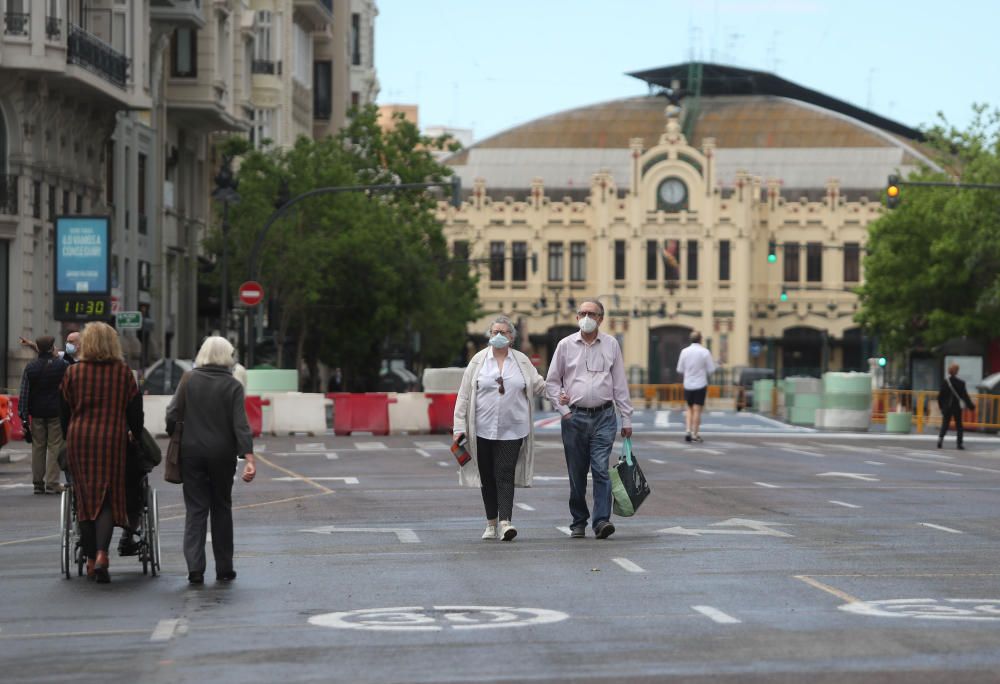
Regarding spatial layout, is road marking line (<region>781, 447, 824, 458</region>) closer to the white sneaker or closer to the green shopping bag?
the green shopping bag

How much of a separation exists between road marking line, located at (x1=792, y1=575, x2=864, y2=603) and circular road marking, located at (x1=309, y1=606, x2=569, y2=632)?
70.4 inches

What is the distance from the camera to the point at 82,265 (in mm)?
41031

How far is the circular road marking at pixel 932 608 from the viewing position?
456 inches

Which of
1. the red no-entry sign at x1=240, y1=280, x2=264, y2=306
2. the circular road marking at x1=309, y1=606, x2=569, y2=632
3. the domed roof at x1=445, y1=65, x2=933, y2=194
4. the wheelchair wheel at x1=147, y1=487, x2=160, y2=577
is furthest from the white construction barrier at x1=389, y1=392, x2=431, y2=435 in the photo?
the domed roof at x1=445, y1=65, x2=933, y2=194

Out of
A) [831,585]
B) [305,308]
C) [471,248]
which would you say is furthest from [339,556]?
[471,248]

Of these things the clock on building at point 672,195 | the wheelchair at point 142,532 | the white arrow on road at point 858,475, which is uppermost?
the clock on building at point 672,195

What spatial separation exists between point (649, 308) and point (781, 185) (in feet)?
35.1

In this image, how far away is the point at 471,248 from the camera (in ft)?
363

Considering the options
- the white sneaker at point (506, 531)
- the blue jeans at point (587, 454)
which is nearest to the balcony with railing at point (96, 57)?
the blue jeans at point (587, 454)

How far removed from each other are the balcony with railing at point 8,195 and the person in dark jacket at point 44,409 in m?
20.7

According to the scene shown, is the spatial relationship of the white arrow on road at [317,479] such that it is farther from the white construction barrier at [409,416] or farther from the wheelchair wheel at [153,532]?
the white construction barrier at [409,416]

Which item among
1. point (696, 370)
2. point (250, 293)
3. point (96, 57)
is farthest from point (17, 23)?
point (696, 370)

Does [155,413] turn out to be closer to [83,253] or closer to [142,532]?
[83,253]

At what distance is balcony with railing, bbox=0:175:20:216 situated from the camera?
45031 mm
